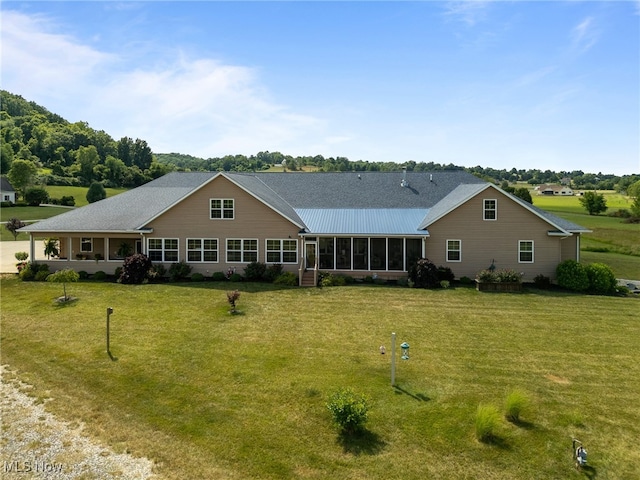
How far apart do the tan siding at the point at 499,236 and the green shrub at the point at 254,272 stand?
11075mm

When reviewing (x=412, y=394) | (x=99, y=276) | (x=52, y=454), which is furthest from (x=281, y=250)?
(x=52, y=454)

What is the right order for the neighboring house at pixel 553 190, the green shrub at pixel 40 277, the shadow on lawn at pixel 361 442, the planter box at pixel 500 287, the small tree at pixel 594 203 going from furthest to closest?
the neighboring house at pixel 553 190 → the small tree at pixel 594 203 → the green shrub at pixel 40 277 → the planter box at pixel 500 287 → the shadow on lawn at pixel 361 442

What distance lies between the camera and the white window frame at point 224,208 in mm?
26906

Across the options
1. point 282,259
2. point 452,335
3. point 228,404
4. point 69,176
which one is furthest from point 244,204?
point 69,176

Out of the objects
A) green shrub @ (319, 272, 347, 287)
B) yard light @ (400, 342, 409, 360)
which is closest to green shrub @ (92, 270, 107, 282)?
green shrub @ (319, 272, 347, 287)

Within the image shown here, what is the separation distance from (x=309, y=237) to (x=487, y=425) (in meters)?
19.2

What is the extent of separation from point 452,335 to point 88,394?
40.9 feet

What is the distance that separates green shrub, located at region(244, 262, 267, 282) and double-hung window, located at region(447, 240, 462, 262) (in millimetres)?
11232

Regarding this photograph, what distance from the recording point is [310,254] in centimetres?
2816

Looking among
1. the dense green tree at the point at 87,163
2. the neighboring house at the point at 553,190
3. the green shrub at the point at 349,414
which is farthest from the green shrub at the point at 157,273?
the neighboring house at the point at 553,190

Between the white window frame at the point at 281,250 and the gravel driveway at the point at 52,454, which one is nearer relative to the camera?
the gravel driveway at the point at 52,454

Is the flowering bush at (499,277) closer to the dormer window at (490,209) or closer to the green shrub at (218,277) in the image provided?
the dormer window at (490,209)

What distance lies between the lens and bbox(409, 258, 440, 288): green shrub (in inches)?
1002

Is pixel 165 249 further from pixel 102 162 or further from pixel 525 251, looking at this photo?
pixel 102 162
